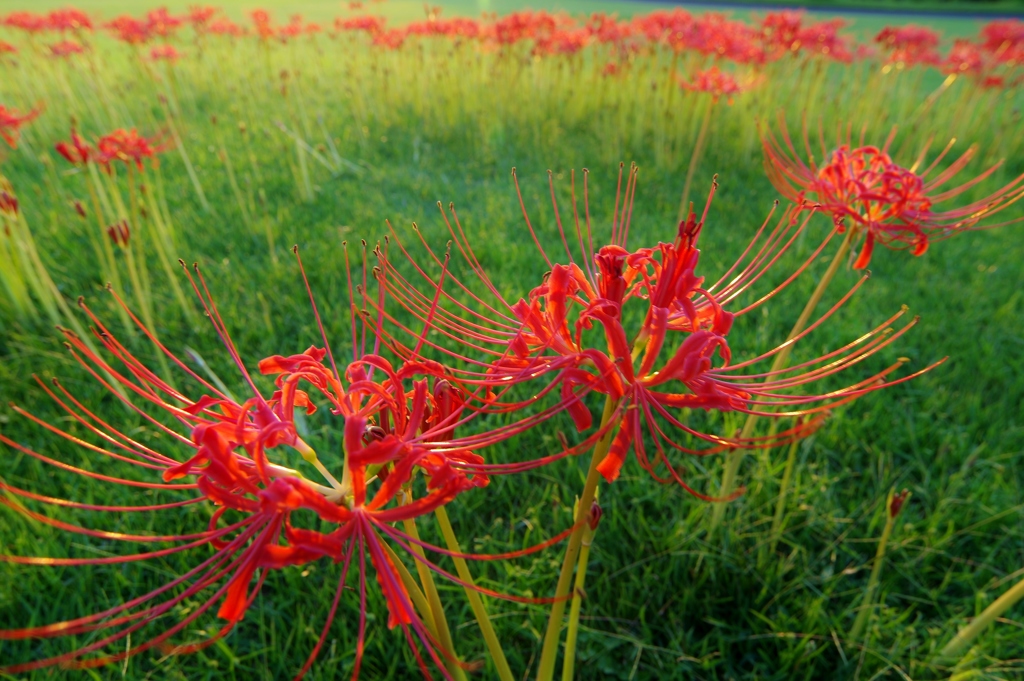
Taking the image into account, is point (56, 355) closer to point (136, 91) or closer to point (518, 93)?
point (518, 93)

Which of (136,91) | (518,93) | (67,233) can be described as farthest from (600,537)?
(136,91)

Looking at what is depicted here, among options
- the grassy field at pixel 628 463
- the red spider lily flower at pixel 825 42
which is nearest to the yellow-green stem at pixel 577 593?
the grassy field at pixel 628 463

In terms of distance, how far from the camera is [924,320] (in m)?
3.07

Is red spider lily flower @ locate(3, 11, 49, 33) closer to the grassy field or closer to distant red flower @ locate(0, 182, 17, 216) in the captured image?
the grassy field

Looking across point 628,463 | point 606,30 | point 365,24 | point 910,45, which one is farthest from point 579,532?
point 910,45

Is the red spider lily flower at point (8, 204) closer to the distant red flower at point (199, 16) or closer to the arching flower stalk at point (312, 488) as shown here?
the arching flower stalk at point (312, 488)

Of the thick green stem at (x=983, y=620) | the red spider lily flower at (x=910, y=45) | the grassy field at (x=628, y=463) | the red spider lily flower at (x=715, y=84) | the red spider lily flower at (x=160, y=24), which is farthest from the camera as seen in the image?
the red spider lily flower at (x=160, y=24)

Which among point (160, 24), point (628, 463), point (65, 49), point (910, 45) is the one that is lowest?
point (628, 463)

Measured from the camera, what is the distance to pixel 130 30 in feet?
17.1

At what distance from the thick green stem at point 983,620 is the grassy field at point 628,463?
6 centimetres

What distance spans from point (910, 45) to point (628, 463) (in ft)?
16.5

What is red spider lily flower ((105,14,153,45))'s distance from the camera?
5.20 metres

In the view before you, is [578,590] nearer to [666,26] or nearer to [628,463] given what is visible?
[628,463]

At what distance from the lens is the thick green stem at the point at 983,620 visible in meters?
1.34
